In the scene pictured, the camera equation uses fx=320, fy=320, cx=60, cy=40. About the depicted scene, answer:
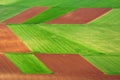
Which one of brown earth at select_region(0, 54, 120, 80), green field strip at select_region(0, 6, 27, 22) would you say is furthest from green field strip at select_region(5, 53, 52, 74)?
green field strip at select_region(0, 6, 27, 22)

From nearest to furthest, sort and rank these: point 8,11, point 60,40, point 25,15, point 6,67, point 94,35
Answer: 1. point 6,67
2. point 60,40
3. point 94,35
4. point 25,15
5. point 8,11

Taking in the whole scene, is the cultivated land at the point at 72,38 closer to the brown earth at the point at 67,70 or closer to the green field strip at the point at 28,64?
the brown earth at the point at 67,70

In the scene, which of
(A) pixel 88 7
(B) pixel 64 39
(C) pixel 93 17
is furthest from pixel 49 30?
(A) pixel 88 7

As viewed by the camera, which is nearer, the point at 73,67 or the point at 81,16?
the point at 73,67

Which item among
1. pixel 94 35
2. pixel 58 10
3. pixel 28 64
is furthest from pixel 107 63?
pixel 58 10

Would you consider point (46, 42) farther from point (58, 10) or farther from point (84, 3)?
point (84, 3)

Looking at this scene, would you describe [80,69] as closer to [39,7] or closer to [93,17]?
[93,17]

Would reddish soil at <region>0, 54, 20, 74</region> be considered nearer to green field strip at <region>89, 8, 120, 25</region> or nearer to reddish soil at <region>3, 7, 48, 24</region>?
reddish soil at <region>3, 7, 48, 24</region>
